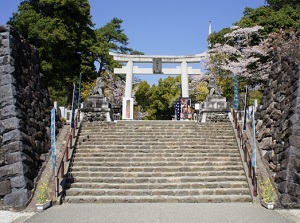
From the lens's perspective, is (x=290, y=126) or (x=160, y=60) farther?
(x=160, y=60)

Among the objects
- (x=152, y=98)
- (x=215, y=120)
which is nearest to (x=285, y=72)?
(x=215, y=120)

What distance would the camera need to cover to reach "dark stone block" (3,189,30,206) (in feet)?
26.8

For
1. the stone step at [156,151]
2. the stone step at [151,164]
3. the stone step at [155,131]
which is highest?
the stone step at [155,131]

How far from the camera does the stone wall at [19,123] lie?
8430mm

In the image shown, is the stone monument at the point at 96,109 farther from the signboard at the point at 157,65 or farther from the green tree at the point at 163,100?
the green tree at the point at 163,100

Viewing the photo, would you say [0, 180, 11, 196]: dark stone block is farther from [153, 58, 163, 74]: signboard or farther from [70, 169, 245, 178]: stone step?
[153, 58, 163, 74]: signboard

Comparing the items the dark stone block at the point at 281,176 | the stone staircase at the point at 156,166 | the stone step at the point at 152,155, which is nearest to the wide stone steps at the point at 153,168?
the stone staircase at the point at 156,166

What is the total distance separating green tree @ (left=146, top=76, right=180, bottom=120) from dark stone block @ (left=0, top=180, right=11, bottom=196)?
33.6 m

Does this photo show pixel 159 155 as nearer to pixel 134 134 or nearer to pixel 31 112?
pixel 134 134

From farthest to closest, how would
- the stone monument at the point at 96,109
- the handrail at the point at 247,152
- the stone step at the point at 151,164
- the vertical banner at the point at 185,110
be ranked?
the vertical banner at the point at 185,110
the stone monument at the point at 96,109
the stone step at the point at 151,164
the handrail at the point at 247,152

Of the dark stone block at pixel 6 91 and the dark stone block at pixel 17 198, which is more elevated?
the dark stone block at pixel 6 91

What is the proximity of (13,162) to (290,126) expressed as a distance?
300 inches

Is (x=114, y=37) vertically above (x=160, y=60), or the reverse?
(x=114, y=37)

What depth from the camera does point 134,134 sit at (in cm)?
1352
